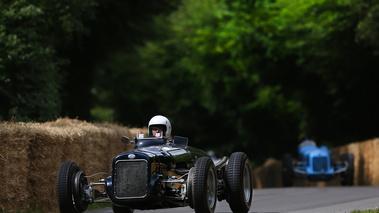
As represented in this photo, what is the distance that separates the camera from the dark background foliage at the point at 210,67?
22.1 metres

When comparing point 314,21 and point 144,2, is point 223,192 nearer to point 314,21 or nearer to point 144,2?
point 144,2

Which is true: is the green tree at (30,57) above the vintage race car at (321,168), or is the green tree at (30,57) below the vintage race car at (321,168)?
above

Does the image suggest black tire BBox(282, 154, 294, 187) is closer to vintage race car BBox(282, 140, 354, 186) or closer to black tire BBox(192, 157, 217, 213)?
vintage race car BBox(282, 140, 354, 186)

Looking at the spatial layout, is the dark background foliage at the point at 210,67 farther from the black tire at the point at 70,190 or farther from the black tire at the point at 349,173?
the black tire at the point at 70,190

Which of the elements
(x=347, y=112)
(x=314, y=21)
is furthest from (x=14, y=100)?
(x=347, y=112)

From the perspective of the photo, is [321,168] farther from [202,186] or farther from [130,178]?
[130,178]

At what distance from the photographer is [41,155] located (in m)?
14.2

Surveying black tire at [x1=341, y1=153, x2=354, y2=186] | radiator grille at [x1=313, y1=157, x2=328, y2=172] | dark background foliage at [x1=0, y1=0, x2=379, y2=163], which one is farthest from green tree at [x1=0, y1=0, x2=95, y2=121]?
black tire at [x1=341, y1=153, x2=354, y2=186]

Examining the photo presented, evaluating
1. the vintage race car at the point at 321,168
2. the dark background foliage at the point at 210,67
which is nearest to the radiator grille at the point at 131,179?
the dark background foliage at the point at 210,67

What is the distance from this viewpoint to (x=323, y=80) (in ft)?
120

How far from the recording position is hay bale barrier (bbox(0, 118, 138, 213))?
13.0 meters

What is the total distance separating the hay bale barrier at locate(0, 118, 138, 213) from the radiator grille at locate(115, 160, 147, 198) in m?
2.42

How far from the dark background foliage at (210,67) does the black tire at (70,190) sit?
7091 mm

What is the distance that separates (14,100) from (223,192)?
1018 centimetres
